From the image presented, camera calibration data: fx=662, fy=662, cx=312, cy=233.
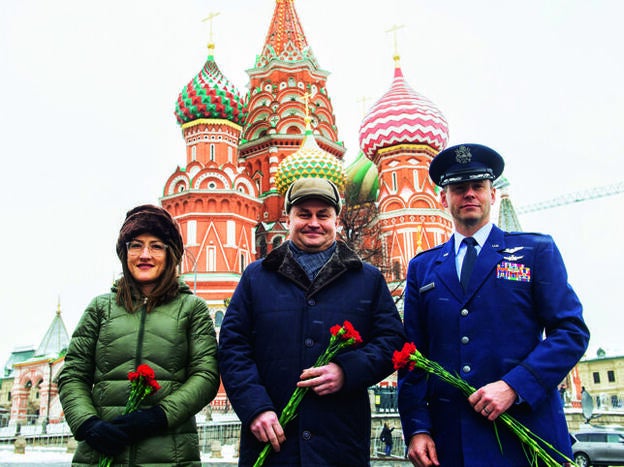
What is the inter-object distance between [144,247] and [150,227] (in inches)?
4.5

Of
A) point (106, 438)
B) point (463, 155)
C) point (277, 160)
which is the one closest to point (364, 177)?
point (277, 160)

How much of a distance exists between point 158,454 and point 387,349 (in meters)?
1.24

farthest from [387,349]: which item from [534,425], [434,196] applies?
[434,196]

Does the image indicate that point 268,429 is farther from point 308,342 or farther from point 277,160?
point 277,160

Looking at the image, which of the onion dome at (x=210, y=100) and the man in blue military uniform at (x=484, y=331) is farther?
the onion dome at (x=210, y=100)

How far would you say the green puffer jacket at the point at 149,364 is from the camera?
3252 millimetres

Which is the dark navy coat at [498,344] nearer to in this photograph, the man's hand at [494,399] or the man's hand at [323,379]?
the man's hand at [494,399]

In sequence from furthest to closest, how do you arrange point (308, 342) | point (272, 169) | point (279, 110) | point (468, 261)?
point (279, 110) < point (272, 169) < point (468, 261) < point (308, 342)

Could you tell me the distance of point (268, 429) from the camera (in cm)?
312

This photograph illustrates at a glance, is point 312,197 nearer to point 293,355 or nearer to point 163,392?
point 293,355

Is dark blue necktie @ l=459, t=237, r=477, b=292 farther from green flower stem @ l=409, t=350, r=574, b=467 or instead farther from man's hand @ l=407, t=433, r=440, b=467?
man's hand @ l=407, t=433, r=440, b=467

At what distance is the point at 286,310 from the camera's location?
3.46m

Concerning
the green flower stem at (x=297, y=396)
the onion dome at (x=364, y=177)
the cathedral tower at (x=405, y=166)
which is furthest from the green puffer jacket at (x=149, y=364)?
the onion dome at (x=364, y=177)

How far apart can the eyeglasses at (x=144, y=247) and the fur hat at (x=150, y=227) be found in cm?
3
